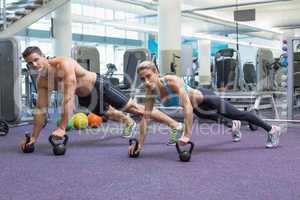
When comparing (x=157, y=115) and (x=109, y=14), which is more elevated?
(x=109, y=14)

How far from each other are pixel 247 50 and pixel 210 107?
1927 centimetres

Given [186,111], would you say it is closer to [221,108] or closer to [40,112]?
[221,108]

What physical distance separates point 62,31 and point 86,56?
2767mm

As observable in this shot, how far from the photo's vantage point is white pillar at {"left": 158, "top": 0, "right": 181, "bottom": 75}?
8250mm

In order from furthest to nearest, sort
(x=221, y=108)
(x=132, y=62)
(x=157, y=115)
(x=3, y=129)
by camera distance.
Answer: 1. (x=132, y=62)
2. (x=3, y=129)
3. (x=157, y=115)
4. (x=221, y=108)

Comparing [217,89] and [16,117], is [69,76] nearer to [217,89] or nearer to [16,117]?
[16,117]

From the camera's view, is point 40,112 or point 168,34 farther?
point 168,34

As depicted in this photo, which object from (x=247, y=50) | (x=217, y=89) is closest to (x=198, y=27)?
(x=247, y=50)

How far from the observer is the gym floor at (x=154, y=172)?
234 cm

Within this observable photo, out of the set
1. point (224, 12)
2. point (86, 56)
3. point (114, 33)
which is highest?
point (224, 12)

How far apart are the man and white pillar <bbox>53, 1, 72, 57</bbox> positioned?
5.65 meters

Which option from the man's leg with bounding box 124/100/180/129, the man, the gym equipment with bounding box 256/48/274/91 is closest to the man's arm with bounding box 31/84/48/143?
the man

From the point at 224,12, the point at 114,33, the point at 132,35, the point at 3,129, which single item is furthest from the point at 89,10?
the point at 3,129

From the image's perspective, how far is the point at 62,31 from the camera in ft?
32.0
